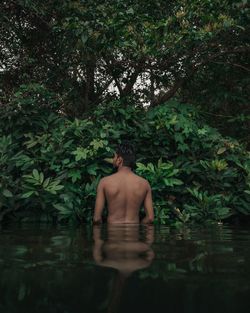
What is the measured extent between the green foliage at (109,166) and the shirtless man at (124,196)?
1.27 feet

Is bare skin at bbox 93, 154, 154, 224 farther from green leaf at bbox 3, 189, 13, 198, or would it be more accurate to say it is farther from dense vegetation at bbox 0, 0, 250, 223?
green leaf at bbox 3, 189, 13, 198

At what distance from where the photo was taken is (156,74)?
9664 millimetres

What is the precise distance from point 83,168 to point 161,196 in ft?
3.64

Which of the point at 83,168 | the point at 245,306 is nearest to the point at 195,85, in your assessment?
the point at 83,168

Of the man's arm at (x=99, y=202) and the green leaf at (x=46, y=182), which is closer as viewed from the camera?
the man's arm at (x=99, y=202)

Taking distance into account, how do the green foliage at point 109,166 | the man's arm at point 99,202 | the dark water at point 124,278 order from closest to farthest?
the dark water at point 124,278 → the man's arm at point 99,202 → the green foliage at point 109,166

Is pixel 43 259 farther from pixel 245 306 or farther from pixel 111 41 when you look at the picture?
pixel 111 41

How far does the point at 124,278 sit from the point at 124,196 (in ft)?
11.5

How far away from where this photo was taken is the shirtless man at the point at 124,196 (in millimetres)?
5445

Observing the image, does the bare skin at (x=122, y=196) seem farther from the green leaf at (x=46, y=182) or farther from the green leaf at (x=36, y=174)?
the green leaf at (x=36, y=174)

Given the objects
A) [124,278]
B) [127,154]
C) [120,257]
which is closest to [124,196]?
[127,154]

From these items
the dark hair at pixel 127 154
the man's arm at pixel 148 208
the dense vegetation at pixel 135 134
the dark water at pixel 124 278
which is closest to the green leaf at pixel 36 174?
the dense vegetation at pixel 135 134

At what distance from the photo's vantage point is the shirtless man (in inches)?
214

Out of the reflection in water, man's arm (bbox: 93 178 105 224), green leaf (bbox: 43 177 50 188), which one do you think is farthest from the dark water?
green leaf (bbox: 43 177 50 188)
